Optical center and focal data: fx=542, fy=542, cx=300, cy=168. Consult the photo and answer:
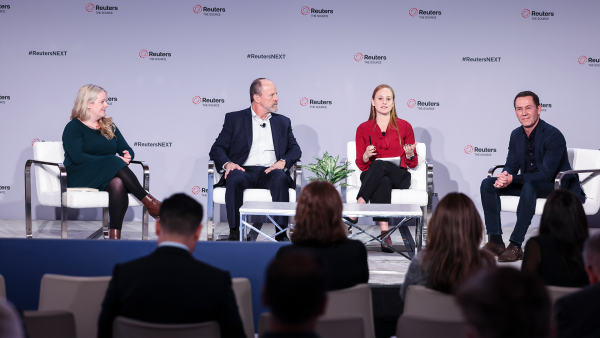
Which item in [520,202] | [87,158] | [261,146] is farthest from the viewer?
[261,146]

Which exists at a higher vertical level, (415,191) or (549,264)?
(415,191)

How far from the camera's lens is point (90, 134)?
4.26 m

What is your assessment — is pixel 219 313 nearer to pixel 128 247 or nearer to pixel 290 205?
pixel 128 247

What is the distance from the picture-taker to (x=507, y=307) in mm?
942

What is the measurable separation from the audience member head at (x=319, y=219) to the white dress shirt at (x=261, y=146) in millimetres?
2709

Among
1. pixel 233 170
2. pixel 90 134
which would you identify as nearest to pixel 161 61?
pixel 90 134

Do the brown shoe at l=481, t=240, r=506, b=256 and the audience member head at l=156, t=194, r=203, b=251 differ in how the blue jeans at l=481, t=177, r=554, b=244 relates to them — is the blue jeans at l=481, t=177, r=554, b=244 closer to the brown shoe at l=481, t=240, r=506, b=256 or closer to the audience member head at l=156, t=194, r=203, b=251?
the brown shoe at l=481, t=240, r=506, b=256

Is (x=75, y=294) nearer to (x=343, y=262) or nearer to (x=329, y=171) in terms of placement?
(x=343, y=262)

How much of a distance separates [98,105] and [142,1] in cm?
161

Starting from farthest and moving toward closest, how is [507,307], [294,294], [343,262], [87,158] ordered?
[87,158] < [343,262] < [294,294] < [507,307]

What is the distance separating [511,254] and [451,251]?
225 centimetres

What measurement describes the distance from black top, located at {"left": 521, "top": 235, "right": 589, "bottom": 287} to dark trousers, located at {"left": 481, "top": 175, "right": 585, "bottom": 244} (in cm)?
198

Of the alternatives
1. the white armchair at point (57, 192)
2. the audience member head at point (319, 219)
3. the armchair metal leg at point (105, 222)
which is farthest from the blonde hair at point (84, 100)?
the audience member head at point (319, 219)

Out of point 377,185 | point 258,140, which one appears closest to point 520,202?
point 377,185
